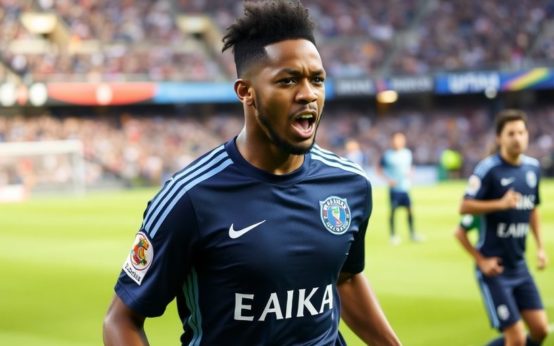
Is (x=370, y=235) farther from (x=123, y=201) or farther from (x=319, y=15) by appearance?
(x=319, y=15)

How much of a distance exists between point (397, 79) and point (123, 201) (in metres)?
19.0

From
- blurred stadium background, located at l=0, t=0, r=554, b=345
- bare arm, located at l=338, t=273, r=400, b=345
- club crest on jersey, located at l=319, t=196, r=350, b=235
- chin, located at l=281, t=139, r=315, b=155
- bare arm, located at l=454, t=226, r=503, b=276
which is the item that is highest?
blurred stadium background, located at l=0, t=0, r=554, b=345

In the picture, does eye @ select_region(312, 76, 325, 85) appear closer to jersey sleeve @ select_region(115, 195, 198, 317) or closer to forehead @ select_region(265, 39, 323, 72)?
forehead @ select_region(265, 39, 323, 72)

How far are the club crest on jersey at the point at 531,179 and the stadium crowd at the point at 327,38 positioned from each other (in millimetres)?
34109

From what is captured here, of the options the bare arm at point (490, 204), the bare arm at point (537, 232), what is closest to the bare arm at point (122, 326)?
the bare arm at point (490, 204)

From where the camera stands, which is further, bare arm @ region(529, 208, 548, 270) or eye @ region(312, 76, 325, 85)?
bare arm @ region(529, 208, 548, 270)

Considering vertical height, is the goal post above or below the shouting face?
above

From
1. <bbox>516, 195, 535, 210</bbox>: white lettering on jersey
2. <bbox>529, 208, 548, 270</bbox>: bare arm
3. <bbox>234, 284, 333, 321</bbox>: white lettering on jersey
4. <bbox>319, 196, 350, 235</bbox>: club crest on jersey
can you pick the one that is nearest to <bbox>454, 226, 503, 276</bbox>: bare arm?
<bbox>516, 195, 535, 210</bbox>: white lettering on jersey

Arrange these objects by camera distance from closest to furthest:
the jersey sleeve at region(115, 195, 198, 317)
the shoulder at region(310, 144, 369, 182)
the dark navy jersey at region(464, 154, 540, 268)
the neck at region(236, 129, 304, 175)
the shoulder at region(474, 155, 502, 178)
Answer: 1. the jersey sleeve at region(115, 195, 198, 317)
2. the neck at region(236, 129, 304, 175)
3. the shoulder at region(310, 144, 369, 182)
4. the dark navy jersey at region(464, 154, 540, 268)
5. the shoulder at region(474, 155, 502, 178)

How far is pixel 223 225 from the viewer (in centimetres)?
289

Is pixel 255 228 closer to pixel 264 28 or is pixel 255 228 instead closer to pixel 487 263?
pixel 264 28

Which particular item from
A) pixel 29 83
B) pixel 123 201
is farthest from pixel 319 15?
pixel 123 201

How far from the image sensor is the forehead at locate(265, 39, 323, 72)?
2797 mm

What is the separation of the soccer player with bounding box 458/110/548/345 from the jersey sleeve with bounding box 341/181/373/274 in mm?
3426
